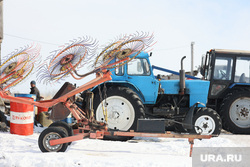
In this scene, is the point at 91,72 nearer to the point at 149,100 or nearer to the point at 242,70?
the point at 149,100

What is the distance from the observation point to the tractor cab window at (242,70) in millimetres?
9031

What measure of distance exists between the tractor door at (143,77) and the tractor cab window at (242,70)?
121 inches

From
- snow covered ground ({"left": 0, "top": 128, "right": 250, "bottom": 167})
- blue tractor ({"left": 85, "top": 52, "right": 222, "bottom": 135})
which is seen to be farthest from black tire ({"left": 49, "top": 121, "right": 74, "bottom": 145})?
blue tractor ({"left": 85, "top": 52, "right": 222, "bottom": 135})

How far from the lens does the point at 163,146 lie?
245 inches

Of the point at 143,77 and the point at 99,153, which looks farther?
the point at 143,77

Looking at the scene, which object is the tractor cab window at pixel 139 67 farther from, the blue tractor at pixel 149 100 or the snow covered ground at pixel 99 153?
the snow covered ground at pixel 99 153

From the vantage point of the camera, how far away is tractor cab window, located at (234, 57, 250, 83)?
9.03 m

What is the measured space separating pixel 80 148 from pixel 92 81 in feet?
4.66

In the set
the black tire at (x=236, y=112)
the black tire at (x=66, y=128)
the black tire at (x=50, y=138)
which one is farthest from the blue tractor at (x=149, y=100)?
the black tire at (x=50, y=138)

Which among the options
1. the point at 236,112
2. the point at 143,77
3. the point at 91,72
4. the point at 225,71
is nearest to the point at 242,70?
the point at 225,71

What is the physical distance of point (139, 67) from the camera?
24.3 ft

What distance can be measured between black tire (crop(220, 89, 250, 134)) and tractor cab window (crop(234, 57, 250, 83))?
43 centimetres

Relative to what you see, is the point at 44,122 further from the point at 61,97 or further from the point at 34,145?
the point at 61,97

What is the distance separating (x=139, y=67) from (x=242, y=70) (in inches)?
144
